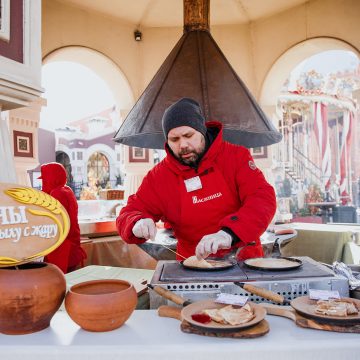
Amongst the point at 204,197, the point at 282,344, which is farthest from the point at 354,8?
the point at 282,344

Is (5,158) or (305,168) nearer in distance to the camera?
(5,158)

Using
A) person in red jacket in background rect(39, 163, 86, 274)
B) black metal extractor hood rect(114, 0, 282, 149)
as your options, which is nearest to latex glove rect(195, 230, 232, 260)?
person in red jacket in background rect(39, 163, 86, 274)

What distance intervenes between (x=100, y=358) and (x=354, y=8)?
5082 millimetres

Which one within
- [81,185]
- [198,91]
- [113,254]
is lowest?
[113,254]

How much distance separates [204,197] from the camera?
79.3 inches

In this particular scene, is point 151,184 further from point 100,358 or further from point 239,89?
point 239,89

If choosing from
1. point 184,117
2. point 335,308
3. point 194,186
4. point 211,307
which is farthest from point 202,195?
point 335,308

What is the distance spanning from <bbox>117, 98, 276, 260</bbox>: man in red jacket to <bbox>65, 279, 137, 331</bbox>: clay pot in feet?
2.55

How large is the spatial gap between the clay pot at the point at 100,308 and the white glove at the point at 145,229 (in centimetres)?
62

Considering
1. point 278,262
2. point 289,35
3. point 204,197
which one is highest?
point 289,35

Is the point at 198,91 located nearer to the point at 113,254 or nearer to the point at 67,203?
the point at 67,203

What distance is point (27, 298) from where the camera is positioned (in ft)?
3.28

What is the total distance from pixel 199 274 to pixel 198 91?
2508mm

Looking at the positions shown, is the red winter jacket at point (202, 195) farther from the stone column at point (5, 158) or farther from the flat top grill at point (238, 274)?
the stone column at point (5, 158)
